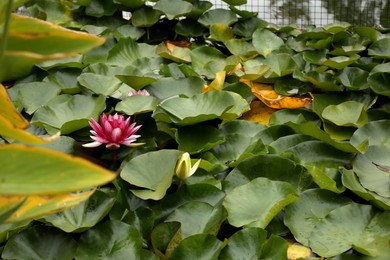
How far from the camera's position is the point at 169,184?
0.95m

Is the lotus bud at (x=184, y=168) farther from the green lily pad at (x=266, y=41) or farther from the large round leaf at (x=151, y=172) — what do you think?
the green lily pad at (x=266, y=41)

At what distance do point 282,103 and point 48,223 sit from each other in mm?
650

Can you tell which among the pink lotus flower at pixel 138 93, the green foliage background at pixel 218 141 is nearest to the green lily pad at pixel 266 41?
the green foliage background at pixel 218 141

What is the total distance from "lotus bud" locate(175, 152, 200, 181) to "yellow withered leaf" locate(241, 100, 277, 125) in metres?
0.37

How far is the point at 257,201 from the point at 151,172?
18 centimetres

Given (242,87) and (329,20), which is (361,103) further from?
(329,20)

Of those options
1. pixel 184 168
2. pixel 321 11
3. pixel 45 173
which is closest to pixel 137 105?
pixel 184 168

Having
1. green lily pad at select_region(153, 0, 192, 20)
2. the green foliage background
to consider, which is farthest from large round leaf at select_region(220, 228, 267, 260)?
green lily pad at select_region(153, 0, 192, 20)

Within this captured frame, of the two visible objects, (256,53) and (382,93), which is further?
(256,53)

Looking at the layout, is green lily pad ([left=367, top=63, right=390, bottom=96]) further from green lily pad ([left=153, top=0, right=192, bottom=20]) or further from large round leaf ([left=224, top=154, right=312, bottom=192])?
green lily pad ([left=153, top=0, right=192, bottom=20])

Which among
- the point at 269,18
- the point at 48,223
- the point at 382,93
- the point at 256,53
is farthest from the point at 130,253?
the point at 269,18

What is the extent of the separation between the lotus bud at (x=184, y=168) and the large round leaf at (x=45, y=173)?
0.48 m

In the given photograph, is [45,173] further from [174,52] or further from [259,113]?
[174,52]

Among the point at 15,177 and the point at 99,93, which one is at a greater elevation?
the point at 15,177
